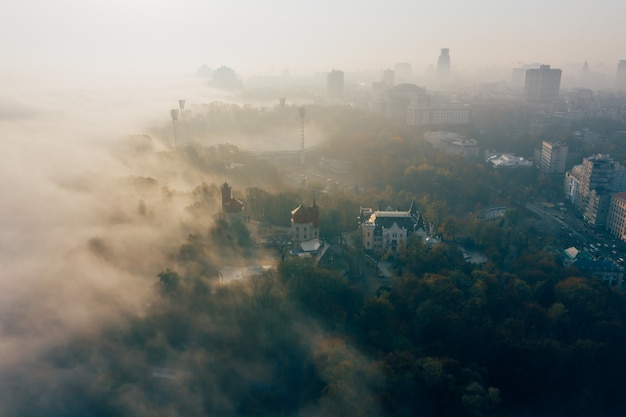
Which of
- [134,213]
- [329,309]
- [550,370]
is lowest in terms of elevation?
[550,370]

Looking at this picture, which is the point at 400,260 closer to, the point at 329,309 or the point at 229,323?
the point at 329,309

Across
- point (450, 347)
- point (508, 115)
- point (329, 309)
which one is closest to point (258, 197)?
point (329, 309)

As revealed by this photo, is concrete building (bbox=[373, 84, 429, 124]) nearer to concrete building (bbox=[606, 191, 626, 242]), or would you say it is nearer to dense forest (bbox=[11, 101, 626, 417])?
concrete building (bbox=[606, 191, 626, 242])

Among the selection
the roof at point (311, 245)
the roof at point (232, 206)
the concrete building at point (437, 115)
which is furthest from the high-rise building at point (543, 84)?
the roof at point (232, 206)

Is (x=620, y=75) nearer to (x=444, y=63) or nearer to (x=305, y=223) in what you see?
(x=444, y=63)

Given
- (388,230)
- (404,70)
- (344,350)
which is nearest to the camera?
(344,350)

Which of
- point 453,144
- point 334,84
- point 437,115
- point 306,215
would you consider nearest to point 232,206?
point 306,215

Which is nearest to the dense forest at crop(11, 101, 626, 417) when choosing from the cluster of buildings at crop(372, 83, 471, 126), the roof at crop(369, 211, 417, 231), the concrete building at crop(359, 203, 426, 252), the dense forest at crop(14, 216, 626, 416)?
the dense forest at crop(14, 216, 626, 416)
